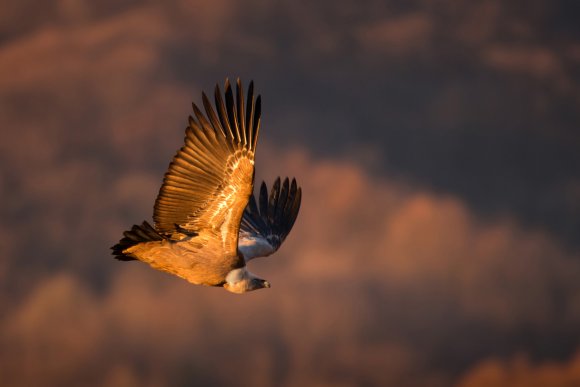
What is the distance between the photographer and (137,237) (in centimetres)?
1628

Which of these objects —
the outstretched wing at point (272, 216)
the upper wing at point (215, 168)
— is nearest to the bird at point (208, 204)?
the upper wing at point (215, 168)

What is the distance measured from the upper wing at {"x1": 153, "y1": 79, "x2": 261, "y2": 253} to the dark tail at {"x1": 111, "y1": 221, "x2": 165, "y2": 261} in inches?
6.0

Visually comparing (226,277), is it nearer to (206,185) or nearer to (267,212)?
(206,185)

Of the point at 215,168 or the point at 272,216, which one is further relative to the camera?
the point at 272,216

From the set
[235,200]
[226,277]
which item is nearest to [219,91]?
[235,200]

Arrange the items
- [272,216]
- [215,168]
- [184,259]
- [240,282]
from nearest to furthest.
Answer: [215,168] → [184,259] → [240,282] → [272,216]

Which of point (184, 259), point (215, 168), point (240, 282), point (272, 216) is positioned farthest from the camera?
point (272, 216)

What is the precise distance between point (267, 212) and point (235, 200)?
4.42 meters

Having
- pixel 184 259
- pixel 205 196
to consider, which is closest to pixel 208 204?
pixel 205 196

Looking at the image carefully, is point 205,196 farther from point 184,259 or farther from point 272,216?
point 272,216

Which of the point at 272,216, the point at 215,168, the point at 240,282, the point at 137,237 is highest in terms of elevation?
the point at 272,216

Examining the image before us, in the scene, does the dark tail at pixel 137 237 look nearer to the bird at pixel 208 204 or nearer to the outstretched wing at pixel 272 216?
the bird at pixel 208 204

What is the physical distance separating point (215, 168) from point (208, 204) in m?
0.58

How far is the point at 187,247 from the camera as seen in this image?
16547mm
